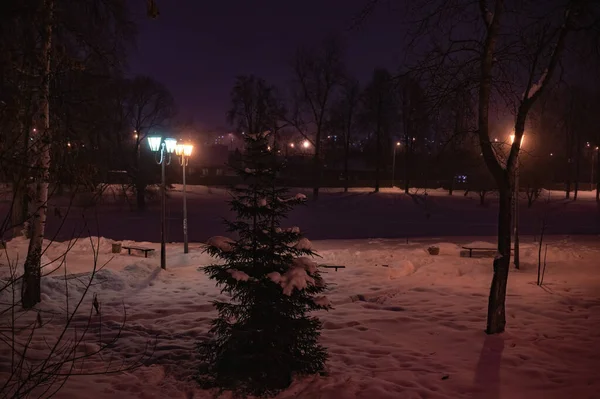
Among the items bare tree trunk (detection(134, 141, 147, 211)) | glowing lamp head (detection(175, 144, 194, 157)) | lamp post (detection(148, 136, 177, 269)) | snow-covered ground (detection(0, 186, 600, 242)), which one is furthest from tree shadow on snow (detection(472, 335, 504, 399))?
bare tree trunk (detection(134, 141, 147, 211))

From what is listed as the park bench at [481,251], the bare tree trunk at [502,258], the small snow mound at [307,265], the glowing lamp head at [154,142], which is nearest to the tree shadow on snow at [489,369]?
the bare tree trunk at [502,258]

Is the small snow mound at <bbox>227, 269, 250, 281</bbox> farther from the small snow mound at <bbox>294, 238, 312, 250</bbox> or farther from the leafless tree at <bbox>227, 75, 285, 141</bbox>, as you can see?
the leafless tree at <bbox>227, 75, 285, 141</bbox>

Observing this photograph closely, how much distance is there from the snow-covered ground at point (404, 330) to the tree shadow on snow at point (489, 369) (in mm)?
25

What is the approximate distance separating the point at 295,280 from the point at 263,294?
1.64 ft

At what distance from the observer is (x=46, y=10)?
4.09 m

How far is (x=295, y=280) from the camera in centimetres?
551

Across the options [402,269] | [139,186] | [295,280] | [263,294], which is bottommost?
[402,269]

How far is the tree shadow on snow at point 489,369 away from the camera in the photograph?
224 inches

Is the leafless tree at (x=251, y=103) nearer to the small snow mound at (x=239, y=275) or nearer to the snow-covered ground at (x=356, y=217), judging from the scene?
the snow-covered ground at (x=356, y=217)

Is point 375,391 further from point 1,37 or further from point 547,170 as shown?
point 547,170

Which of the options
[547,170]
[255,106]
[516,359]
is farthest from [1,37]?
[547,170]

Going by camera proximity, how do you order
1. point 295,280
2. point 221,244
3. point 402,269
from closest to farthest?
point 295,280
point 221,244
point 402,269

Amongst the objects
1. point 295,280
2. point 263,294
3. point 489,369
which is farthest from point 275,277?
point 489,369

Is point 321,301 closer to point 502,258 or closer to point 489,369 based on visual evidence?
point 489,369
